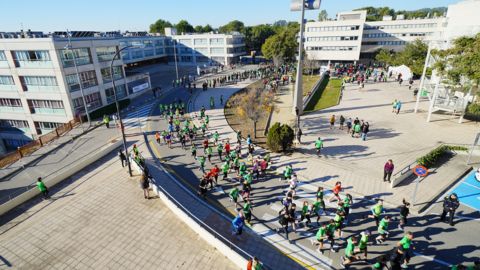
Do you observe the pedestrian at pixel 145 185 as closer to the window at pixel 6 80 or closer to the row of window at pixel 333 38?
the window at pixel 6 80

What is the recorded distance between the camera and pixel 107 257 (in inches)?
404

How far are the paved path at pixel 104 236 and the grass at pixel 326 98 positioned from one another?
26.5 meters

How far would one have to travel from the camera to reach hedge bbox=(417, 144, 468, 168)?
18086 millimetres

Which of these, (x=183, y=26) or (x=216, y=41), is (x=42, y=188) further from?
(x=183, y=26)

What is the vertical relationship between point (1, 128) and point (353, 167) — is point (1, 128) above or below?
below

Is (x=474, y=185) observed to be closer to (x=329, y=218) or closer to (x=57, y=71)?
(x=329, y=218)

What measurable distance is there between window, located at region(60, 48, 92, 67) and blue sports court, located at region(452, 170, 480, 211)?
127 ft

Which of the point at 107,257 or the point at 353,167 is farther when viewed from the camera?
the point at 353,167

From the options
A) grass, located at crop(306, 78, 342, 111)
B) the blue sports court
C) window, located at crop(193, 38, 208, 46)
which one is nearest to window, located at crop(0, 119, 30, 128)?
grass, located at crop(306, 78, 342, 111)

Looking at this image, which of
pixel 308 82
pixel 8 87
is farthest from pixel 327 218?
pixel 308 82

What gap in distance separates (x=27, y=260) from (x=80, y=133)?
20.1 meters

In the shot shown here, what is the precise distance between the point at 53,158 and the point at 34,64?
53.3 feet

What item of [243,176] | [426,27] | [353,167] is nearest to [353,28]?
[426,27]

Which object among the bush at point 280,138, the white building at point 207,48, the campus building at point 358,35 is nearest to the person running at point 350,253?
the bush at point 280,138
